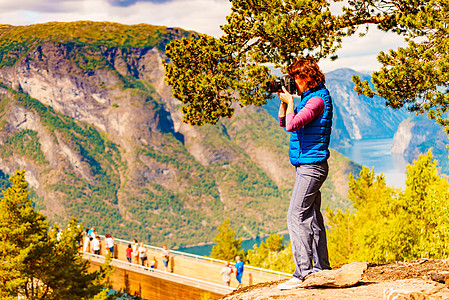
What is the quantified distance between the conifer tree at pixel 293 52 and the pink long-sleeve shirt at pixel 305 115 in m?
6.01

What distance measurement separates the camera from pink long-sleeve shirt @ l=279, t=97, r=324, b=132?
18.7 ft

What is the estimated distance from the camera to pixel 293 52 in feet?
40.7

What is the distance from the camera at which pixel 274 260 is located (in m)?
55.0

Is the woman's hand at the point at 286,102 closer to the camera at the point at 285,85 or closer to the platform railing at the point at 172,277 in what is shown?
the camera at the point at 285,85

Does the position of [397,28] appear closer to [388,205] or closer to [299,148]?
[299,148]

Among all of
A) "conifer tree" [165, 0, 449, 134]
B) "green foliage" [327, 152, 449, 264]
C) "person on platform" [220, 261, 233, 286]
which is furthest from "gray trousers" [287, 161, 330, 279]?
"green foliage" [327, 152, 449, 264]

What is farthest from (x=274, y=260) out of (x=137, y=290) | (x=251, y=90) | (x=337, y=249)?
(x=251, y=90)

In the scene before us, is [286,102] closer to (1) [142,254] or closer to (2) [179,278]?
(2) [179,278]

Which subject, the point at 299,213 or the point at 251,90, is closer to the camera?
the point at 299,213

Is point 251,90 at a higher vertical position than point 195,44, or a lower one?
lower

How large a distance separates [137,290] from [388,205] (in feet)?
55.2

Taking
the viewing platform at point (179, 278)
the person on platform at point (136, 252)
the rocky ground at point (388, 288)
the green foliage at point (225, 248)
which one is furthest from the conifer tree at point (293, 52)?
the green foliage at point (225, 248)

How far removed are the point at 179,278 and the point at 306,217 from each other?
1614cm

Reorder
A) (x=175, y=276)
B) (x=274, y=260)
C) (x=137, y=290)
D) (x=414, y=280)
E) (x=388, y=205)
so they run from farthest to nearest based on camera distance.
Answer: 1. (x=274, y=260)
2. (x=388, y=205)
3. (x=137, y=290)
4. (x=175, y=276)
5. (x=414, y=280)
